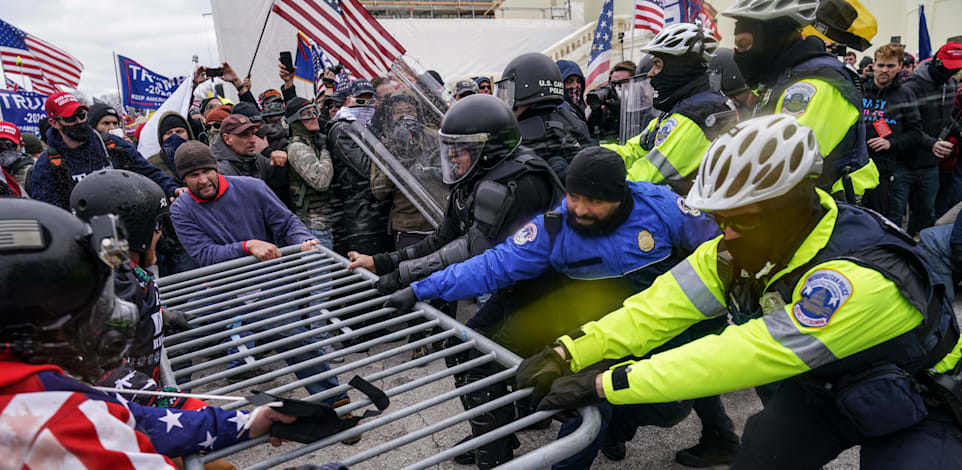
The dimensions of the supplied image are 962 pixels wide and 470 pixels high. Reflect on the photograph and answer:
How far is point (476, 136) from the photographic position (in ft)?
9.98

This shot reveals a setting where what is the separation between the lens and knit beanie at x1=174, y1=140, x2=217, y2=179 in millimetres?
3514

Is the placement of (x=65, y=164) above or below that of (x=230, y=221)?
above

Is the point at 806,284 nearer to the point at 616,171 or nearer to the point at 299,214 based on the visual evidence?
the point at 616,171

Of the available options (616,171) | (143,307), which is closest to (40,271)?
(143,307)

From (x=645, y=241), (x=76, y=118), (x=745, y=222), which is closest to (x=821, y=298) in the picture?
(x=745, y=222)

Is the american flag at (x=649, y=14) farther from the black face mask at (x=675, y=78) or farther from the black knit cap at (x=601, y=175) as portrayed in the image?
the black knit cap at (x=601, y=175)

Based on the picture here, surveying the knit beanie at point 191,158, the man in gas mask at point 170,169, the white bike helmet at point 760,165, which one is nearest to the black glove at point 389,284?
the white bike helmet at point 760,165

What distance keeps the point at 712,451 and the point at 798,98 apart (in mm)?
1922

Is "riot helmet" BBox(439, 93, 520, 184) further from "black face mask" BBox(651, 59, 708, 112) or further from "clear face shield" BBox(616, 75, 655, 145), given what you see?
"clear face shield" BBox(616, 75, 655, 145)

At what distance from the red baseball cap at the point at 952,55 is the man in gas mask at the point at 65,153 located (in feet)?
24.2

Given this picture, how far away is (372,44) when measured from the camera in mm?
5465

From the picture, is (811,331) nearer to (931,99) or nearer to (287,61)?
(931,99)

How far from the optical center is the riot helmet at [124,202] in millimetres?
2074

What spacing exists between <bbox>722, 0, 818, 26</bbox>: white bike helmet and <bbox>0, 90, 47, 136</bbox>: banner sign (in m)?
10.9
